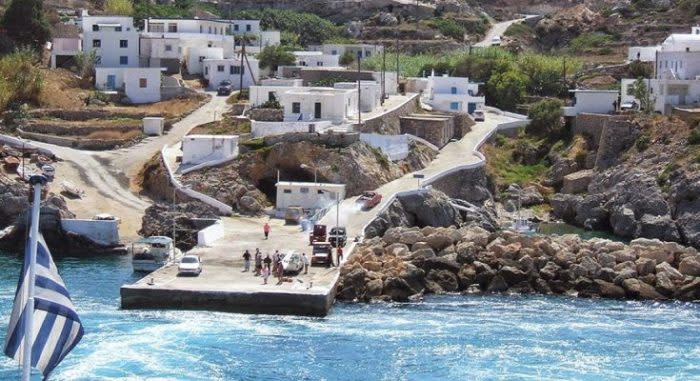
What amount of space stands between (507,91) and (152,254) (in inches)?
1583

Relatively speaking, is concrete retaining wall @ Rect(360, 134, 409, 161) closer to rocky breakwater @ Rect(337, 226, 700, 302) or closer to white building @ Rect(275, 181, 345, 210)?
white building @ Rect(275, 181, 345, 210)

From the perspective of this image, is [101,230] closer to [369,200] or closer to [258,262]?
[258,262]

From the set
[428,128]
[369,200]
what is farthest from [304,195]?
[428,128]

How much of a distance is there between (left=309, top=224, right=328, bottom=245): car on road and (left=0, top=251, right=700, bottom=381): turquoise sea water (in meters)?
6.08

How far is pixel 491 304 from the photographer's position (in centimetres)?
4534

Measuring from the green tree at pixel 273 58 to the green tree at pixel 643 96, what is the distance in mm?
20579

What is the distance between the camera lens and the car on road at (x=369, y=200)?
57.3 metres

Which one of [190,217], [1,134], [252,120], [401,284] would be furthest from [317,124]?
[401,284]

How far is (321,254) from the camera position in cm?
4762

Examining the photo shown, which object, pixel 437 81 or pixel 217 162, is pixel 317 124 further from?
pixel 437 81

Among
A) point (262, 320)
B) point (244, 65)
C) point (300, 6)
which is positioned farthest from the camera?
point (300, 6)

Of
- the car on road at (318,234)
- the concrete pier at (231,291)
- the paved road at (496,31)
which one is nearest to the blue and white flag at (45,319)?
the concrete pier at (231,291)

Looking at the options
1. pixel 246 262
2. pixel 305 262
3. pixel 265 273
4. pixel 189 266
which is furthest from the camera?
pixel 246 262

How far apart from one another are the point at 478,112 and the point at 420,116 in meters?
7.86
